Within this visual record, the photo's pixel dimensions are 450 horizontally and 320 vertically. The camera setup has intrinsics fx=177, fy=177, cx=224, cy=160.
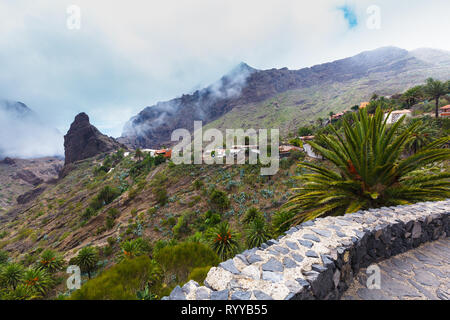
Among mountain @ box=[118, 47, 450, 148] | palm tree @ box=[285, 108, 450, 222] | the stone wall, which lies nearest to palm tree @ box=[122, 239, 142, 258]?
palm tree @ box=[285, 108, 450, 222]

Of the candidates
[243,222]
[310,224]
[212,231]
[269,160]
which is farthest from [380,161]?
[269,160]

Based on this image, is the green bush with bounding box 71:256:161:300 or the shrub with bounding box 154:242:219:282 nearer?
the green bush with bounding box 71:256:161:300

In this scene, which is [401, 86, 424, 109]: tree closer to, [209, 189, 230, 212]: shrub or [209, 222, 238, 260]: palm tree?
[209, 189, 230, 212]: shrub

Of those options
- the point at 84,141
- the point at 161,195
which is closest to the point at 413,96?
the point at 161,195

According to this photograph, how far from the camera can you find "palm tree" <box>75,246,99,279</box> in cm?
1290

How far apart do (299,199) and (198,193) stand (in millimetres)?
15461

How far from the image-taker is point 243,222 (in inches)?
531

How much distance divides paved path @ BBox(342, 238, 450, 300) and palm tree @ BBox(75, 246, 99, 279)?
16847 mm

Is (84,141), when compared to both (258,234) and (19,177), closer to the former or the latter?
(19,177)

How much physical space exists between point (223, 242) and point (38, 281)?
41.2 ft

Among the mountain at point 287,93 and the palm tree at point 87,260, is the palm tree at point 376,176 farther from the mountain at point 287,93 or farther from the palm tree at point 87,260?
the mountain at point 287,93

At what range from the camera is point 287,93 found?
361 ft

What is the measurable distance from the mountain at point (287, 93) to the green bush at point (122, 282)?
64.8 metres
